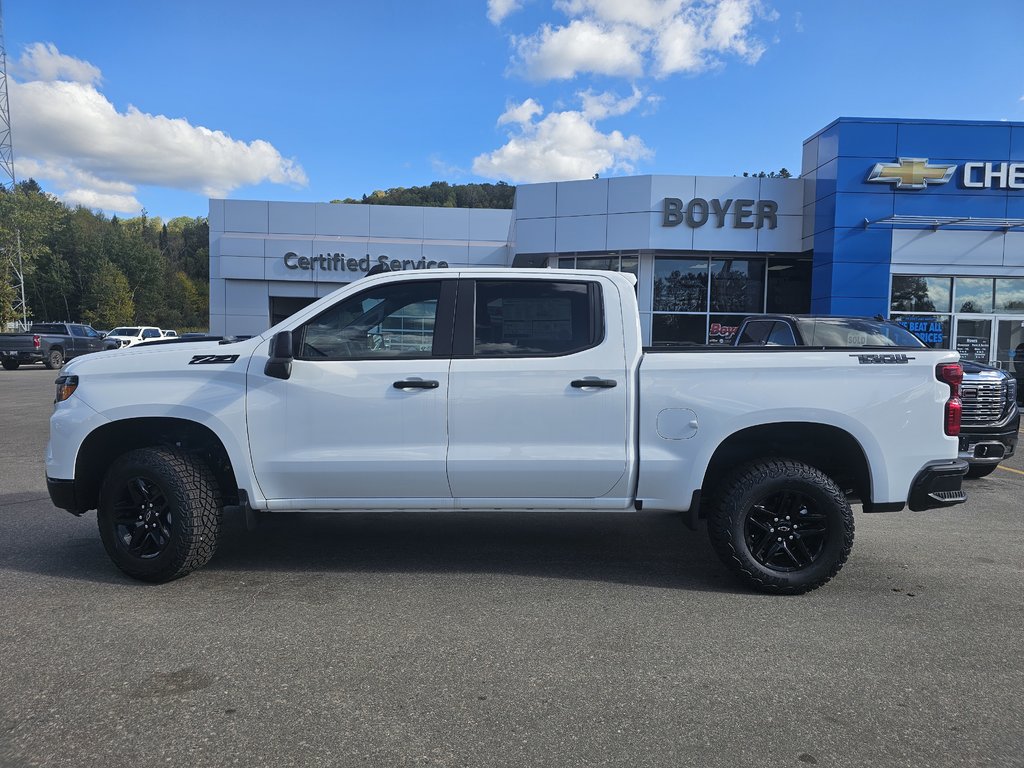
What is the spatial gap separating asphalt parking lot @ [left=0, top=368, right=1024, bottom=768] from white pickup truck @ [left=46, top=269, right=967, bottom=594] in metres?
0.51

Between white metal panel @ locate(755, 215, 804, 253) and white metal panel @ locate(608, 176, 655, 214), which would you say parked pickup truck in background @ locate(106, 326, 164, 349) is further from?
white metal panel @ locate(755, 215, 804, 253)

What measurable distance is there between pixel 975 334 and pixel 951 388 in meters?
17.2

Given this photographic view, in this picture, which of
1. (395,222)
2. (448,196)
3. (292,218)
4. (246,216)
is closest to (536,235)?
(395,222)

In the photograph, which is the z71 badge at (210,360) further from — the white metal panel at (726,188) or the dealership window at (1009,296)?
the dealership window at (1009,296)

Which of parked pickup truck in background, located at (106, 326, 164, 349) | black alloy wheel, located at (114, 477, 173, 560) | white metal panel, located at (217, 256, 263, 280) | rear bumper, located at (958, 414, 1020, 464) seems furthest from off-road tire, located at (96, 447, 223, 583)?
parked pickup truck in background, located at (106, 326, 164, 349)

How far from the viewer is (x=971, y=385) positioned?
7848mm

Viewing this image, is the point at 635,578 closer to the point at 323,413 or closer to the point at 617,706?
the point at 617,706

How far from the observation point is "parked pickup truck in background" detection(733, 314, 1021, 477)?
764 cm

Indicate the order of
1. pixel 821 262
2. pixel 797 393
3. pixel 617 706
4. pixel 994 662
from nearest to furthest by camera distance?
pixel 617 706 < pixel 994 662 < pixel 797 393 < pixel 821 262

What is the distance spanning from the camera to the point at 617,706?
310 cm

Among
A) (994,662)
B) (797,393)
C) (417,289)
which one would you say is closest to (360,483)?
(417,289)

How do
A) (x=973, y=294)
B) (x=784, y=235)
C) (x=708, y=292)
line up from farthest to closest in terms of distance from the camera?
(x=708, y=292) < (x=784, y=235) < (x=973, y=294)

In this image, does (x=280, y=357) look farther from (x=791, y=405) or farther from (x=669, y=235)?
(x=669, y=235)

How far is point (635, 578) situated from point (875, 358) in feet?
6.75
